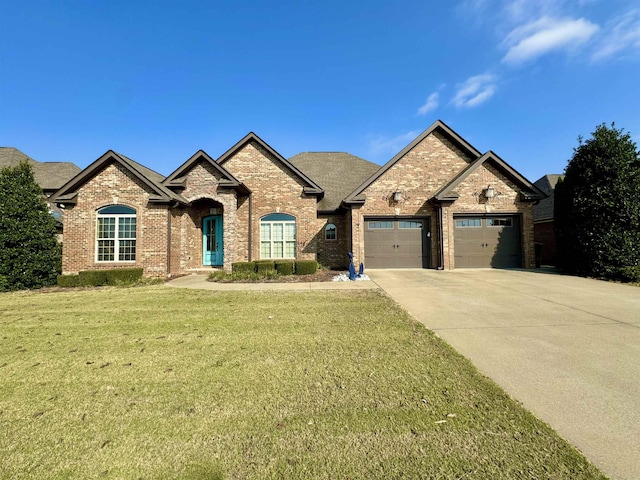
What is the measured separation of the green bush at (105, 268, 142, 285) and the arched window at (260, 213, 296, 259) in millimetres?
6238

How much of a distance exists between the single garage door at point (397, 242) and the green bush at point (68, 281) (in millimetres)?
12634

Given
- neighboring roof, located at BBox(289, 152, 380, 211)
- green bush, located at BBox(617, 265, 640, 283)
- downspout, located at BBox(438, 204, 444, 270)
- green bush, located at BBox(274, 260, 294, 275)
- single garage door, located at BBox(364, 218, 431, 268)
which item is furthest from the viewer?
neighboring roof, located at BBox(289, 152, 380, 211)

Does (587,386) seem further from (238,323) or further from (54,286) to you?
(54,286)

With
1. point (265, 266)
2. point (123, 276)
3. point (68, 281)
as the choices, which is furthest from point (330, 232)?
point (68, 281)

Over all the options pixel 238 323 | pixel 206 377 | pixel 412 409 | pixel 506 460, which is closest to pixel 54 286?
pixel 238 323

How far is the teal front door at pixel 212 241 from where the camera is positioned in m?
16.4

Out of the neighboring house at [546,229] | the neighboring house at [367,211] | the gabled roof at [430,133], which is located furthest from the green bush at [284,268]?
the neighboring house at [546,229]

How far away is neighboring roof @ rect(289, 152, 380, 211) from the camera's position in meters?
19.6

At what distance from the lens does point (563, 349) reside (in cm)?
437

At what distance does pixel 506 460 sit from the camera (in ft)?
7.15

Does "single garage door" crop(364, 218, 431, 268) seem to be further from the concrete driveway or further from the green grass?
the green grass

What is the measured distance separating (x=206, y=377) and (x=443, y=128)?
17431mm

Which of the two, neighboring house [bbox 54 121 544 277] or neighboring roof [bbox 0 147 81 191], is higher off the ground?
neighboring roof [bbox 0 147 81 191]

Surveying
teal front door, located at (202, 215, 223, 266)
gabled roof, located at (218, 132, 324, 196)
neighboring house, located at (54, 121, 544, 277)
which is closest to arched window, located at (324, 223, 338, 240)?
neighboring house, located at (54, 121, 544, 277)
